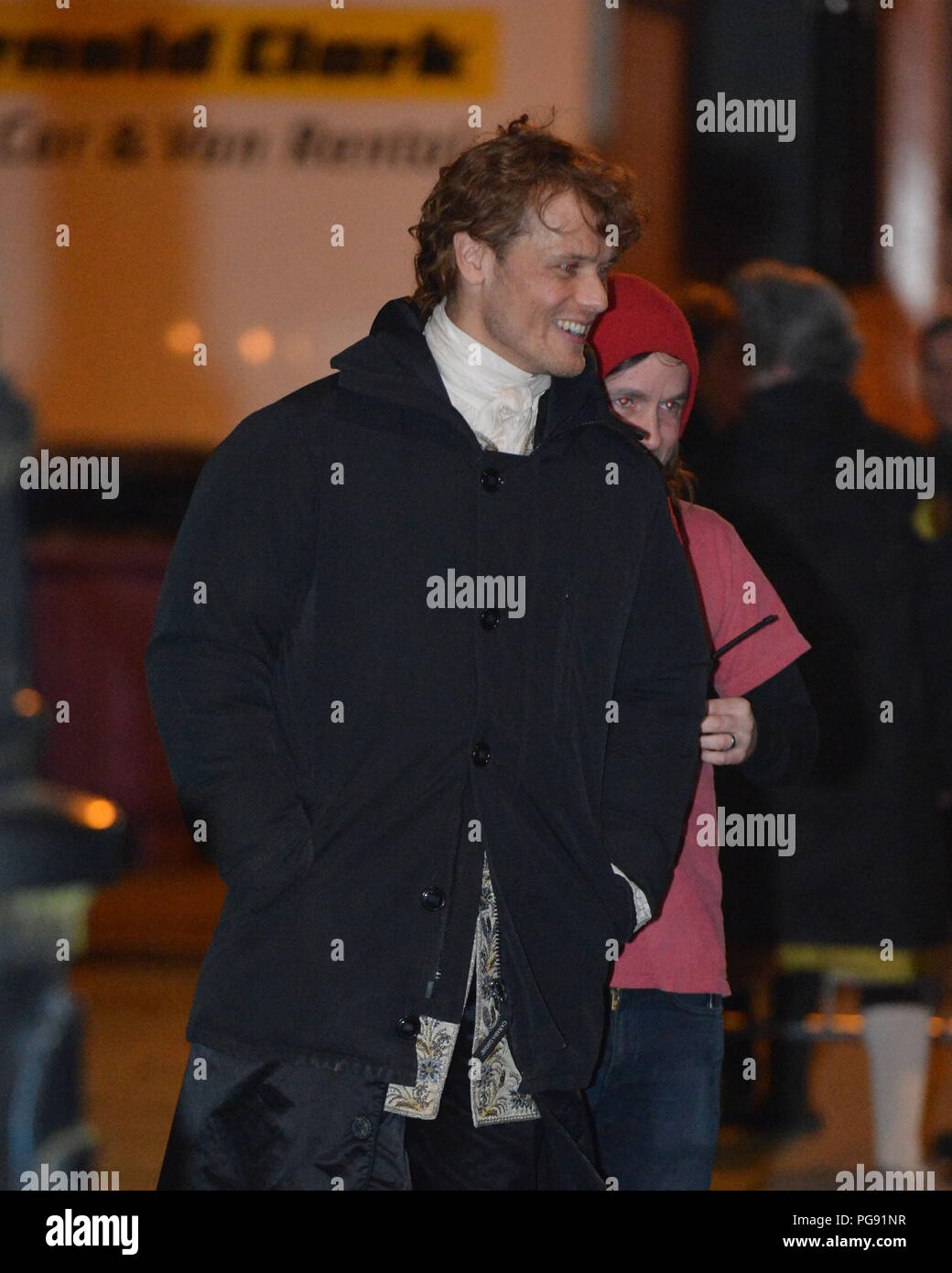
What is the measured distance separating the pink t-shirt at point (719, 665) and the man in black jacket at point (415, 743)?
24 centimetres

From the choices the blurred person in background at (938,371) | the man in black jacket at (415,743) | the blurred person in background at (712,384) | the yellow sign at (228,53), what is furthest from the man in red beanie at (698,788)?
the yellow sign at (228,53)

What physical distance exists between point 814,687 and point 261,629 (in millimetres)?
2143

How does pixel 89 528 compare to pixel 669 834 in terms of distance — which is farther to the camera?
pixel 89 528

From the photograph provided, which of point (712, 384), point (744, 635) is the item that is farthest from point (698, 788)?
point (712, 384)

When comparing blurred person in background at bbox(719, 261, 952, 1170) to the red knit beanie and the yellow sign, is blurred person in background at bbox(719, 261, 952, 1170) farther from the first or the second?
the yellow sign

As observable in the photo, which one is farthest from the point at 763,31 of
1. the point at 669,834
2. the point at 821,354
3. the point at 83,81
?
the point at 669,834

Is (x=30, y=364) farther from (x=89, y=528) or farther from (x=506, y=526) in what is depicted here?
(x=506, y=526)

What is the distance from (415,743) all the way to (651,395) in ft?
2.76

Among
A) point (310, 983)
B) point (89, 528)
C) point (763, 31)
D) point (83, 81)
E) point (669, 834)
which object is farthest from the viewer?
point (763, 31)

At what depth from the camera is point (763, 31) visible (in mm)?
8430

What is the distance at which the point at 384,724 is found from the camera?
2.29 m

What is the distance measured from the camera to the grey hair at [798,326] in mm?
4223

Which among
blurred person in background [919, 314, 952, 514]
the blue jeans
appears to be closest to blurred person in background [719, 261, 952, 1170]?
blurred person in background [919, 314, 952, 514]

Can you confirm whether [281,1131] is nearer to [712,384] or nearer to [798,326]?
[798,326]
